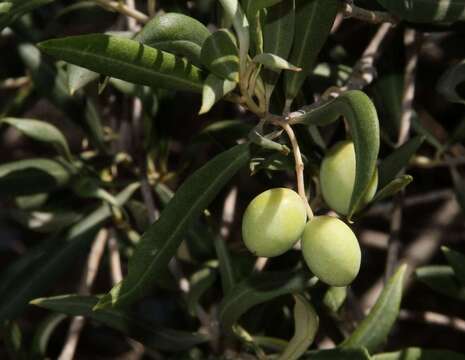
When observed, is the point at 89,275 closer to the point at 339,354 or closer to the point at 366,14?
the point at 339,354

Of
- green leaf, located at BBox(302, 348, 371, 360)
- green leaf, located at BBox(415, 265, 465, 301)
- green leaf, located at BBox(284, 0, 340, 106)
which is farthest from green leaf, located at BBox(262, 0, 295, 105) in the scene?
green leaf, located at BBox(415, 265, 465, 301)

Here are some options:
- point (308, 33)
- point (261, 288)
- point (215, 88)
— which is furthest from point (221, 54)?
point (261, 288)

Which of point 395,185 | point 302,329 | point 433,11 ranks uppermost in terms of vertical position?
point 433,11

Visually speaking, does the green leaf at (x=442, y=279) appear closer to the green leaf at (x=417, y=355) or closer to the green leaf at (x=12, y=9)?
the green leaf at (x=417, y=355)

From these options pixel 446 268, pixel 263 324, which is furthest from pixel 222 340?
pixel 446 268

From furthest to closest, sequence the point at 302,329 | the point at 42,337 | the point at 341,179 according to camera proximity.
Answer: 1. the point at 42,337
2. the point at 302,329
3. the point at 341,179

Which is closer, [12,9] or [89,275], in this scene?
[12,9]

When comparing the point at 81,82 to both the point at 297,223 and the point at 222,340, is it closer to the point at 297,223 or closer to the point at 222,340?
the point at 297,223

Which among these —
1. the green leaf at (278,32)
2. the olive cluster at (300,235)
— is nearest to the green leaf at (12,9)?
the green leaf at (278,32)
